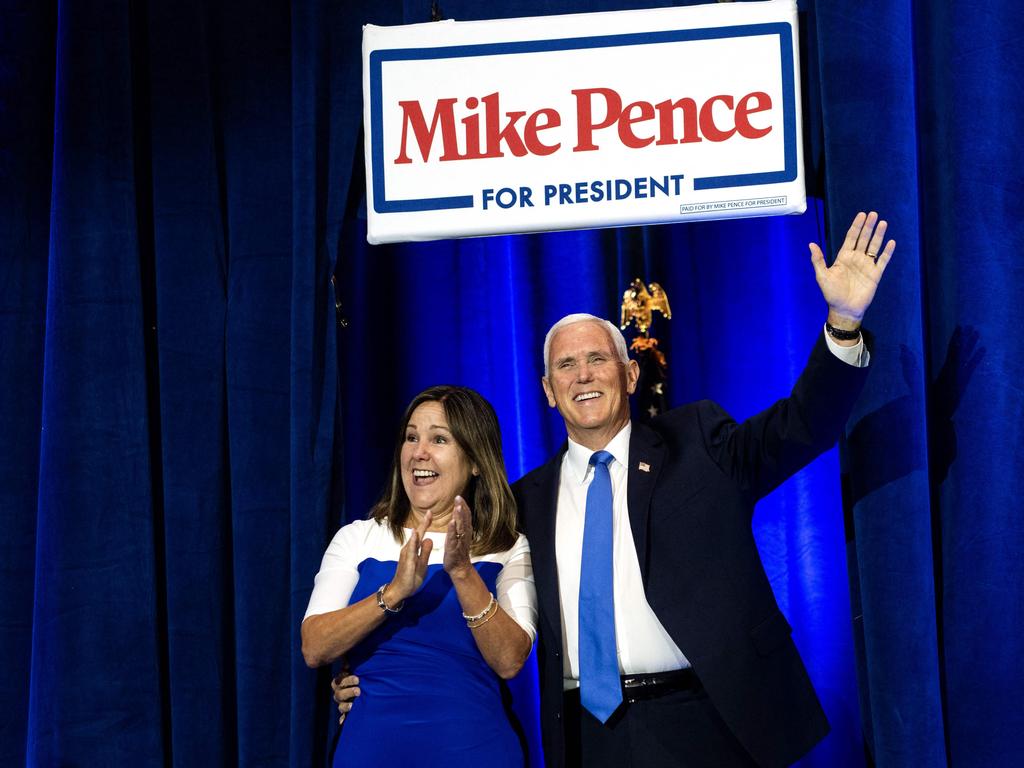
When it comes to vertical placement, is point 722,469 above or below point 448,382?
below

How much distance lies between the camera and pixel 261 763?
257 cm

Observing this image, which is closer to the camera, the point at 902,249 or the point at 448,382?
the point at 902,249

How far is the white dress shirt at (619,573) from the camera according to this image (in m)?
2.04

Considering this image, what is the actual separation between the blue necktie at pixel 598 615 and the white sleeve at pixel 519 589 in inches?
3.6

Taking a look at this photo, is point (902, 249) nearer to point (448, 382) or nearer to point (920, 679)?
point (920, 679)

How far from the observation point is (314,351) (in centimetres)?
258

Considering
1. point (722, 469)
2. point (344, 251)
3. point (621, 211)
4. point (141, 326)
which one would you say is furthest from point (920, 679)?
point (141, 326)

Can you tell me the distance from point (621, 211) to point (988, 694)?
116 cm

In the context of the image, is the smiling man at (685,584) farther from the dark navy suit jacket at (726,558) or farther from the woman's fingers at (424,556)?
the woman's fingers at (424,556)

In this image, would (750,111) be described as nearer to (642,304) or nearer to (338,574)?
(642,304)

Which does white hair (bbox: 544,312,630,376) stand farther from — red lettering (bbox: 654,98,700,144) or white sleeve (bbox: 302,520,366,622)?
white sleeve (bbox: 302,520,366,622)

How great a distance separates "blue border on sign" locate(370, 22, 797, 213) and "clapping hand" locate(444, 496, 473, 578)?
2.30 ft

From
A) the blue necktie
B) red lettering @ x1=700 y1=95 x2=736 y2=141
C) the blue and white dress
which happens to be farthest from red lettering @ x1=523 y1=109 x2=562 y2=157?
the blue and white dress

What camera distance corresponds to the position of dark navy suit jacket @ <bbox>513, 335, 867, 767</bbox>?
6.49ft
